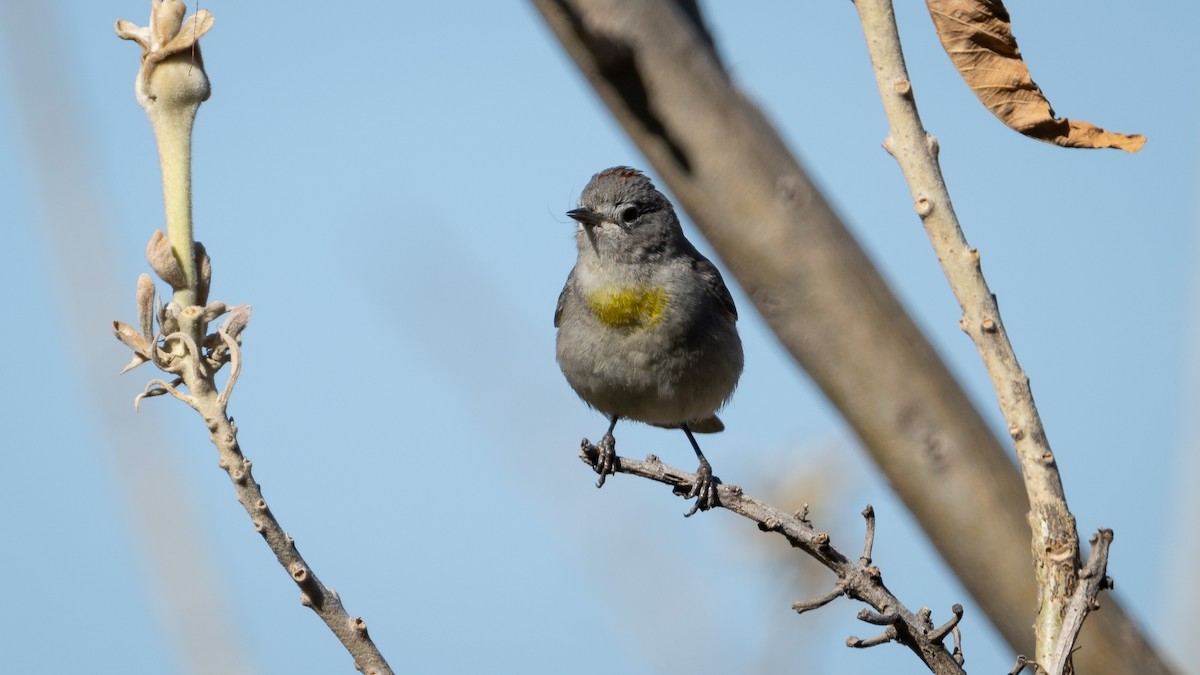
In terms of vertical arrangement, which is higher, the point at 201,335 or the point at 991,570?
the point at 201,335

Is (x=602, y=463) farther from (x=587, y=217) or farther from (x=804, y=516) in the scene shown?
(x=587, y=217)

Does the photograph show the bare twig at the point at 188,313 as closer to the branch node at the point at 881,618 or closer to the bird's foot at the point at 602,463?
the branch node at the point at 881,618

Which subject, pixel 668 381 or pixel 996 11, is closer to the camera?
pixel 996 11

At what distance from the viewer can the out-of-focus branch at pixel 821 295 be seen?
117cm

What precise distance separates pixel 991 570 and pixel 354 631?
2.11ft

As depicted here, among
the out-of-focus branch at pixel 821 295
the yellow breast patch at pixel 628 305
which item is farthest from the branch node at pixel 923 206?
the yellow breast patch at pixel 628 305

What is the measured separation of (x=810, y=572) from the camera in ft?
8.55

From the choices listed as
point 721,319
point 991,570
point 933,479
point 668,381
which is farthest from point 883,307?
point 721,319

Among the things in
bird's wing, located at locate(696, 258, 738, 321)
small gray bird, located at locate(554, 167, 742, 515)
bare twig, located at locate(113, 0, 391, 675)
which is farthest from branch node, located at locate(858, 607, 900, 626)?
bird's wing, located at locate(696, 258, 738, 321)

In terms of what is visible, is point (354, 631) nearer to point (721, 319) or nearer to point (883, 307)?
point (883, 307)

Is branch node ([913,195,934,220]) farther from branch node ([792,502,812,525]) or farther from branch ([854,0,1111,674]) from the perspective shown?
branch node ([792,502,812,525])

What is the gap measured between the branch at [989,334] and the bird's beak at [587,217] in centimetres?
394

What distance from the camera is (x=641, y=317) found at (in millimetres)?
4621

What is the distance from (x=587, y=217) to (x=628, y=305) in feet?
1.85
